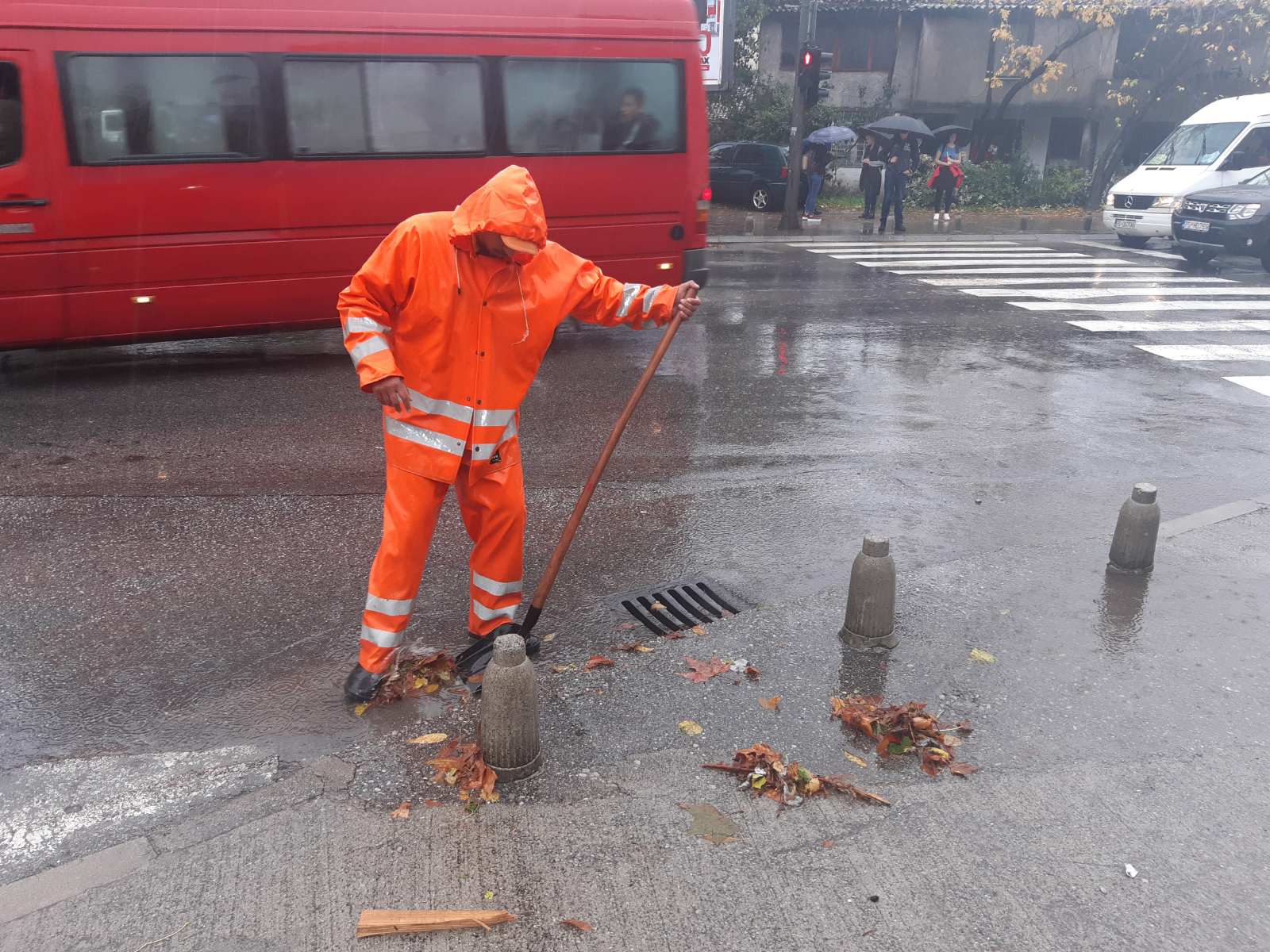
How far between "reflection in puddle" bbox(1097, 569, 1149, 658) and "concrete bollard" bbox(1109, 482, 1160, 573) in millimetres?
64

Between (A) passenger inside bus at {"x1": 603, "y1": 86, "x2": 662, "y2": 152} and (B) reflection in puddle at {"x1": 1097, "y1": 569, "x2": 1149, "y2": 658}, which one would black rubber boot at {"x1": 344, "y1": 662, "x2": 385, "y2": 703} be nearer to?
(B) reflection in puddle at {"x1": 1097, "y1": 569, "x2": 1149, "y2": 658}

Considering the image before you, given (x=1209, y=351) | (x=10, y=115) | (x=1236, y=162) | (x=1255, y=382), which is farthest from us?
(x=1236, y=162)

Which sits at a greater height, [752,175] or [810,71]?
[810,71]

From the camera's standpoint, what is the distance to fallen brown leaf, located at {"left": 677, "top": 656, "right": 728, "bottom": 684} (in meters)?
4.32

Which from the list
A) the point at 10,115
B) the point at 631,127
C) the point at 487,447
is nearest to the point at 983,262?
the point at 631,127

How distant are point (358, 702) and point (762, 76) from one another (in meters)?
29.8

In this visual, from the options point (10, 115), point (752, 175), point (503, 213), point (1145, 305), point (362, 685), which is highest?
point (10, 115)

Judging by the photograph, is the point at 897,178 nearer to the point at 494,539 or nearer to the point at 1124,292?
the point at 1124,292

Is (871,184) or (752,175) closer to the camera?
(871,184)

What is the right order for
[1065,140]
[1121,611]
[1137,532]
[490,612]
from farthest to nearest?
1. [1065,140]
2. [1137,532]
3. [1121,611]
4. [490,612]

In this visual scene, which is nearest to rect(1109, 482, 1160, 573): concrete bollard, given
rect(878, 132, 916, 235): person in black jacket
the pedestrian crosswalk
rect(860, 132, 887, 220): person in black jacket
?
the pedestrian crosswalk

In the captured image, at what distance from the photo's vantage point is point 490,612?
4.38m

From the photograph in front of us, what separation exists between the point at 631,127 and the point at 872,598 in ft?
22.6

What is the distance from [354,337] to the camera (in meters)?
3.79
